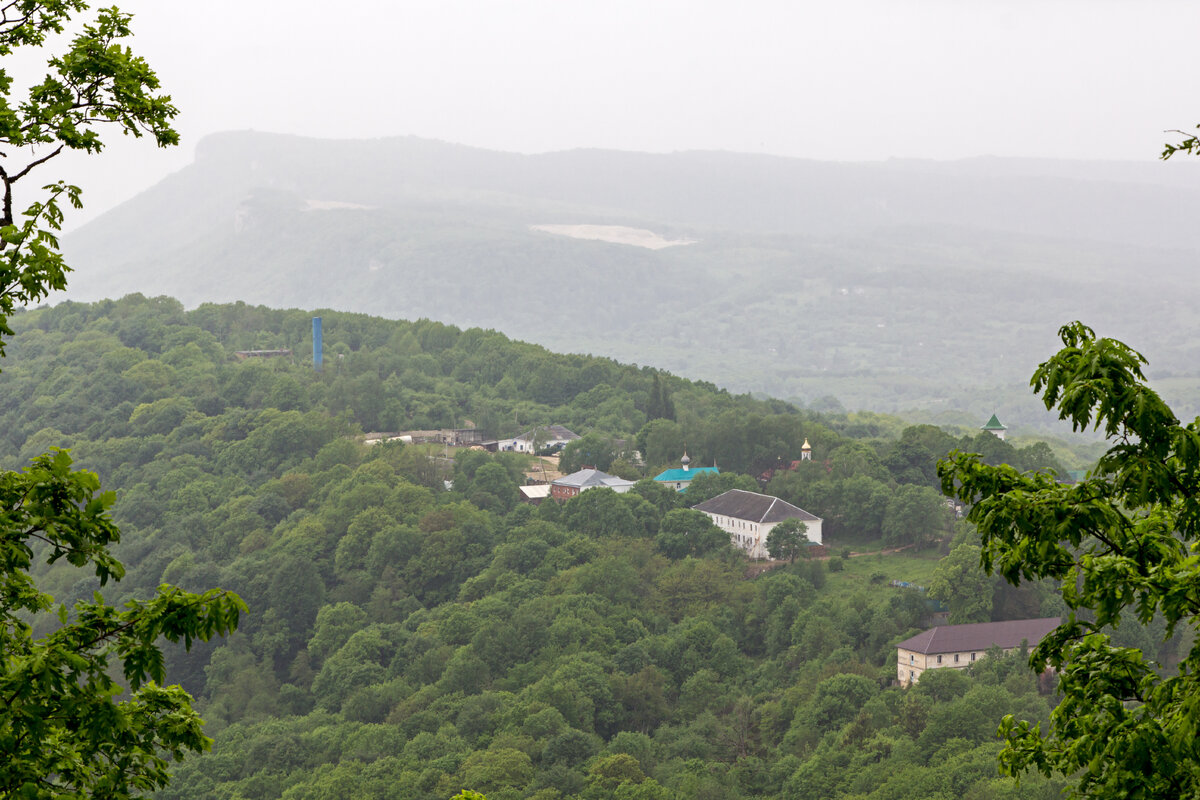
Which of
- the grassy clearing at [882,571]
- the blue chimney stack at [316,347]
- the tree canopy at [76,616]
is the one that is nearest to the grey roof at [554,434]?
the blue chimney stack at [316,347]

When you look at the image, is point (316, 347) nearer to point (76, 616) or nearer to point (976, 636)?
point (976, 636)

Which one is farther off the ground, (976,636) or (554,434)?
(554,434)

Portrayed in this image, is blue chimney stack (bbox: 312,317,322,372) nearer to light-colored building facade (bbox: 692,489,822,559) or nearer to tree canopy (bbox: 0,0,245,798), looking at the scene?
light-colored building facade (bbox: 692,489,822,559)

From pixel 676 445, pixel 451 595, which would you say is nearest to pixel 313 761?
pixel 451 595

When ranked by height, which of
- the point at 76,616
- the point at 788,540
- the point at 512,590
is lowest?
the point at 512,590

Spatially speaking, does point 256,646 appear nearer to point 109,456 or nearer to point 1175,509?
point 109,456

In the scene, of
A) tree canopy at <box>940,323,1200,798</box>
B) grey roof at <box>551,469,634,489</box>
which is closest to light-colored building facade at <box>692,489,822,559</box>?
grey roof at <box>551,469,634,489</box>

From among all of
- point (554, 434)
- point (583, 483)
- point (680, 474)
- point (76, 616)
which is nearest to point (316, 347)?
point (554, 434)

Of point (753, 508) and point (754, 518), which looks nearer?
point (754, 518)
